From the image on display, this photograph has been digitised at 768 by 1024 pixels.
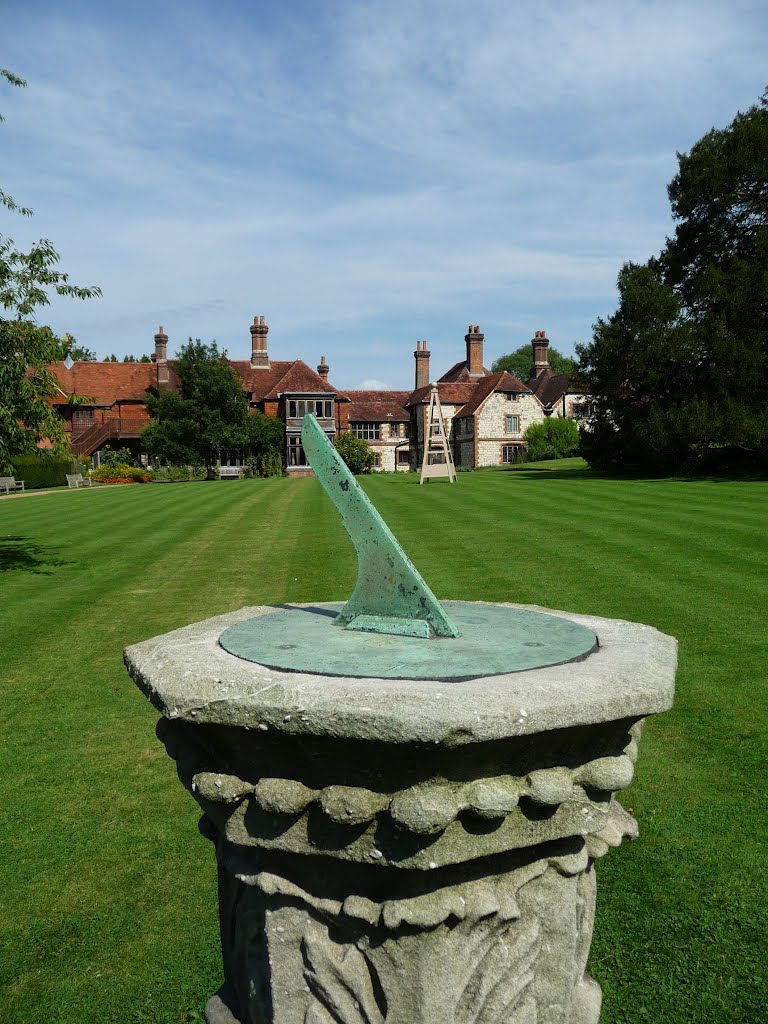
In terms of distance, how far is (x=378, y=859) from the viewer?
2.16m

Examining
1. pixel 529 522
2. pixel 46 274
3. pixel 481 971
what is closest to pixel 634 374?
pixel 529 522

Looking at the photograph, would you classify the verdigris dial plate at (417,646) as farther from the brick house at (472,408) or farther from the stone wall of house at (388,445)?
the stone wall of house at (388,445)

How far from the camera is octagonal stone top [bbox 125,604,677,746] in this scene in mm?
2053

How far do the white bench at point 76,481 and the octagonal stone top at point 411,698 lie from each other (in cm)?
4074

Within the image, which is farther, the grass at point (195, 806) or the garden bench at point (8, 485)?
the garden bench at point (8, 485)

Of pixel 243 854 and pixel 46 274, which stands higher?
pixel 46 274

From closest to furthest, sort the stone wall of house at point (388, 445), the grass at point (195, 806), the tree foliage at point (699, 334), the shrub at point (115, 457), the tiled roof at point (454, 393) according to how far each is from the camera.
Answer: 1. the grass at point (195, 806)
2. the tree foliage at point (699, 334)
3. the shrub at point (115, 457)
4. the tiled roof at point (454, 393)
5. the stone wall of house at point (388, 445)

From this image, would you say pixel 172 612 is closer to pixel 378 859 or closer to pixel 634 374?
pixel 378 859

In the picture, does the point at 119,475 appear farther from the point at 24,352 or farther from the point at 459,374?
the point at 24,352

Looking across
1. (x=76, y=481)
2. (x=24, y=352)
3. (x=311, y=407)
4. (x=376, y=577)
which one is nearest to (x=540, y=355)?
(x=311, y=407)

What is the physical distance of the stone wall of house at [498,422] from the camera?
52.1 metres

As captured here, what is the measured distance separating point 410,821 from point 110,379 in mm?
56618

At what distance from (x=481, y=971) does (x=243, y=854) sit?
831 millimetres

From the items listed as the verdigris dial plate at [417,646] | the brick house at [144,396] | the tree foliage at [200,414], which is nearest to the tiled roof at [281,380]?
the brick house at [144,396]
